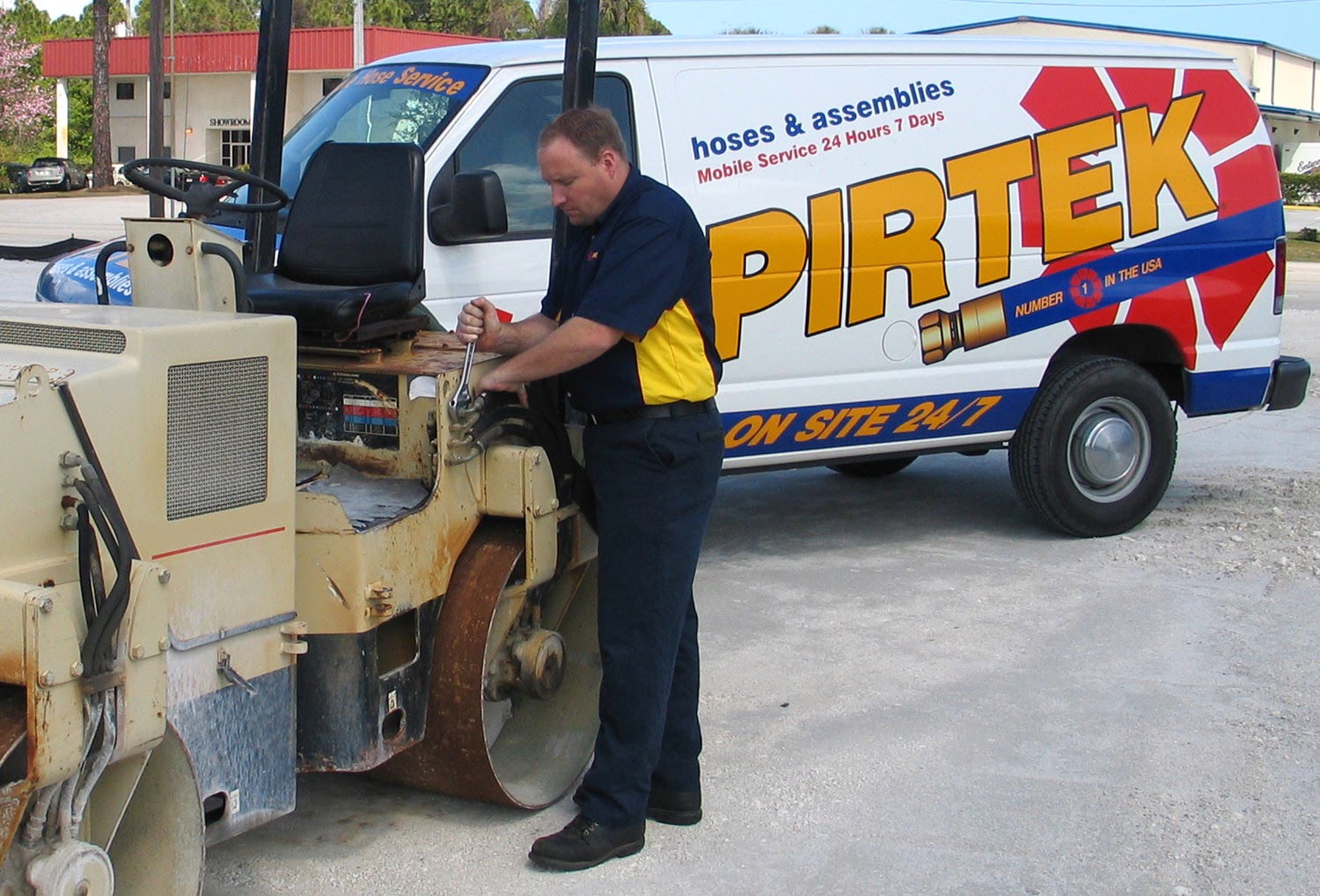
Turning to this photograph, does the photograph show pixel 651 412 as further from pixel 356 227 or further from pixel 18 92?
pixel 18 92

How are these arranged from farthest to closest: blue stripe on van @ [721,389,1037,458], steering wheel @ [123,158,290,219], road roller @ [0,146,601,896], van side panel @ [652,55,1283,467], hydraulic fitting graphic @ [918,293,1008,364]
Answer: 1. hydraulic fitting graphic @ [918,293,1008,364]
2. blue stripe on van @ [721,389,1037,458]
3. van side panel @ [652,55,1283,467]
4. steering wheel @ [123,158,290,219]
5. road roller @ [0,146,601,896]

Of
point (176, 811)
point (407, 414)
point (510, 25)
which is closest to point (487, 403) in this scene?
point (407, 414)

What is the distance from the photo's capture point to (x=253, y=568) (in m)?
3.32

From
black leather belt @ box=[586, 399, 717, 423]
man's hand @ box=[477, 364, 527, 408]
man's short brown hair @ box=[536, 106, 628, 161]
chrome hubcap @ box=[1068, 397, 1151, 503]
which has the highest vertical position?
man's short brown hair @ box=[536, 106, 628, 161]

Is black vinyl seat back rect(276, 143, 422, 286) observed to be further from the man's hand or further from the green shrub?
the green shrub

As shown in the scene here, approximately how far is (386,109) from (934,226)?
2449 mm

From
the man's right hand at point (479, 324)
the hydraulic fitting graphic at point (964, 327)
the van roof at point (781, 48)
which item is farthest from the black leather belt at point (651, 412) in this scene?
the hydraulic fitting graphic at point (964, 327)

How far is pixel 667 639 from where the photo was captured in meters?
4.06

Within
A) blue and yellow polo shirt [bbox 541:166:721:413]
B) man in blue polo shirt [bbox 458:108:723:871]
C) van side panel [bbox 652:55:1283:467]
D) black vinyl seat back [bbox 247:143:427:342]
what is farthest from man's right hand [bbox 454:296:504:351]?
van side panel [bbox 652:55:1283:467]

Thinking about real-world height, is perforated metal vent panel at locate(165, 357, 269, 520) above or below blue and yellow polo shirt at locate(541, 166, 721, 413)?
below

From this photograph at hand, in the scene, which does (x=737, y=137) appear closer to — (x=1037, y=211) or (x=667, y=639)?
(x=1037, y=211)

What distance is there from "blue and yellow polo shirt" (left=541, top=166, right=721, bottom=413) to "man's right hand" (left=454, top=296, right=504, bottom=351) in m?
0.22

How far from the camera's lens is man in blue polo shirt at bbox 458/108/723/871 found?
12.8 ft

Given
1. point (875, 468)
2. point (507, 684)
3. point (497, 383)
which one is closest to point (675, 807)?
point (507, 684)
